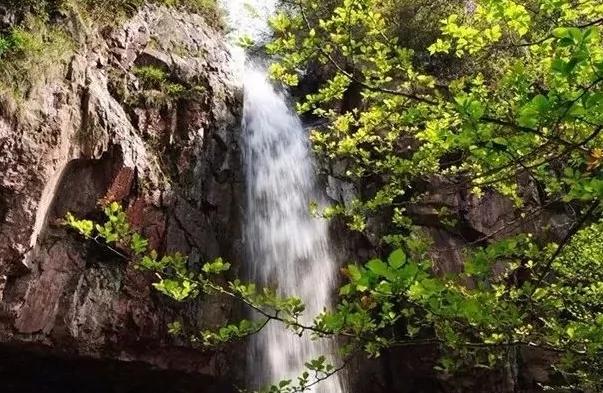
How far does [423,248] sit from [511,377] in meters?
7.15

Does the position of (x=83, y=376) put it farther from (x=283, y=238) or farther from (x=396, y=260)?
(x=396, y=260)

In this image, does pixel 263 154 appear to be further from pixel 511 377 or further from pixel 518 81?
pixel 518 81

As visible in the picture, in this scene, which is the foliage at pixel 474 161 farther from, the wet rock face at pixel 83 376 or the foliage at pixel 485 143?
the wet rock face at pixel 83 376

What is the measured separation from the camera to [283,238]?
9062 millimetres

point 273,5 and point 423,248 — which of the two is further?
point 273,5

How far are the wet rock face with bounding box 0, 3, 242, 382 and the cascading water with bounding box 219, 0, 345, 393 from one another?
48cm

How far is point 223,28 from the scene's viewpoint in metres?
11.4

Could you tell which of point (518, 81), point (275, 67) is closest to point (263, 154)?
point (275, 67)

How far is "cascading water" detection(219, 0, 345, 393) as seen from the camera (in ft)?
26.7

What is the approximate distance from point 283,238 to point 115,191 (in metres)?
3.22

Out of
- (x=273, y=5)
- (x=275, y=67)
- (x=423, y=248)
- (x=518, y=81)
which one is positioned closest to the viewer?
(x=518, y=81)

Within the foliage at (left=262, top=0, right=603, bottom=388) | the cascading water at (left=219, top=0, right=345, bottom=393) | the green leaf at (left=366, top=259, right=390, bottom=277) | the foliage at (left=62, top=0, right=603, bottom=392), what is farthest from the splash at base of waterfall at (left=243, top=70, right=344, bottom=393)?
the green leaf at (left=366, top=259, right=390, bottom=277)

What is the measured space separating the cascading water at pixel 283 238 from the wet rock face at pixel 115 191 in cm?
48

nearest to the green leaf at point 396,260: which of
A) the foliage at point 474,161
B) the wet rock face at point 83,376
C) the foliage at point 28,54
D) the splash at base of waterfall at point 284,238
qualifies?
the foliage at point 474,161
